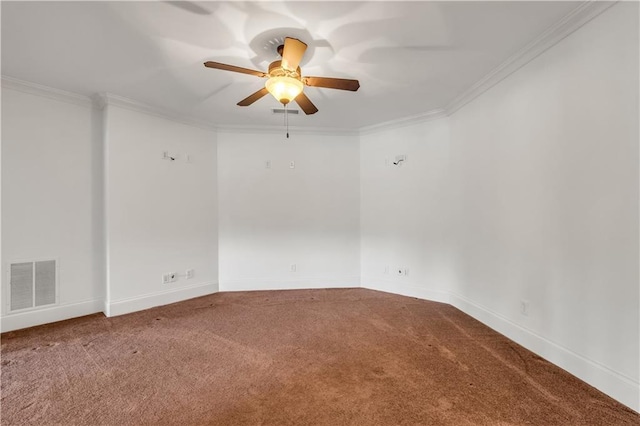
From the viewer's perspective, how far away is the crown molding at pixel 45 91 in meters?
2.82

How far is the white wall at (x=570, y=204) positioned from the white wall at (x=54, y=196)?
15.1 ft

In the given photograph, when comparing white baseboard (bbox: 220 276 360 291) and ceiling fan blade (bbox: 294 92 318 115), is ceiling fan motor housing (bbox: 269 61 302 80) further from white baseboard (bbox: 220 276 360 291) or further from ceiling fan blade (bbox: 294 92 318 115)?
white baseboard (bbox: 220 276 360 291)

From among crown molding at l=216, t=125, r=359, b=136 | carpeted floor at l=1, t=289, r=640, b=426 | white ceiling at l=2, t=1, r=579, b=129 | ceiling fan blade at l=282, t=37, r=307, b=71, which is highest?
white ceiling at l=2, t=1, r=579, b=129

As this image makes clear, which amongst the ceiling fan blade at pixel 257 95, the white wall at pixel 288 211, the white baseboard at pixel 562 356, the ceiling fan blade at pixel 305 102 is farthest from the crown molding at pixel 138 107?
the white baseboard at pixel 562 356

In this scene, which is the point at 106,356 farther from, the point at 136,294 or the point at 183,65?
the point at 183,65

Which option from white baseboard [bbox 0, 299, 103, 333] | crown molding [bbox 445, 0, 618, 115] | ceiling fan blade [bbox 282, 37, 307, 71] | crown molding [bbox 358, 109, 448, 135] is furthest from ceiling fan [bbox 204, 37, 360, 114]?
white baseboard [bbox 0, 299, 103, 333]

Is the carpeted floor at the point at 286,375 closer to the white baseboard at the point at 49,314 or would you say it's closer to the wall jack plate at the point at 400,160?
the white baseboard at the point at 49,314

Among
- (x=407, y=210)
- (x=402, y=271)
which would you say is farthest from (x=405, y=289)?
(x=407, y=210)

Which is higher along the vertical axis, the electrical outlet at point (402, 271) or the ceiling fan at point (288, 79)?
the ceiling fan at point (288, 79)

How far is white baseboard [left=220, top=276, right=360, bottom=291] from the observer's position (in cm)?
431

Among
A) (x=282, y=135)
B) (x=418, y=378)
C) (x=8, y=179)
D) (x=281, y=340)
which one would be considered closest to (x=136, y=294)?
(x=8, y=179)

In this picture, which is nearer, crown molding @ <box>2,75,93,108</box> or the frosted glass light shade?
the frosted glass light shade

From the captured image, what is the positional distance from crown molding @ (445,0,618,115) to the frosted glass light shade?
1.94 m

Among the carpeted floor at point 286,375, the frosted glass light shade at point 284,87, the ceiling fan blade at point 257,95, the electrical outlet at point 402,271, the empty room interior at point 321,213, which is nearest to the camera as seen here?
the carpeted floor at point 286,375
